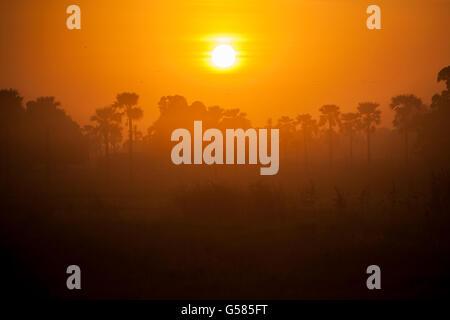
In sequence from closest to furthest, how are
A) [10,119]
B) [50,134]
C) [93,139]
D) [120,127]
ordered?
[10,119] < [50,134] < [120,127] < [93,139]

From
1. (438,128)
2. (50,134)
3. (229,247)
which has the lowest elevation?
(229,247)

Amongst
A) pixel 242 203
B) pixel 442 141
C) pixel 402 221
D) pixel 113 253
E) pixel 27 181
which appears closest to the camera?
pixel 113 253

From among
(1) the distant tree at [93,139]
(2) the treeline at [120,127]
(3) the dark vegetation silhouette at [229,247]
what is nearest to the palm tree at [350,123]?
(2) the treeline at [120,127]

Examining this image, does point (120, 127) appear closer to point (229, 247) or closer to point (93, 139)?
point (93, 139)

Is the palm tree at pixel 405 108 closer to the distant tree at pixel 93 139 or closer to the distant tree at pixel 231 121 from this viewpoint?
the distant tree at pixel 231 121

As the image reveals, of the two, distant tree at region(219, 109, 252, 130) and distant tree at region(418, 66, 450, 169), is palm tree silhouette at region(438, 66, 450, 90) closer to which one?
distant tree at region(418, 66, 450, 169)

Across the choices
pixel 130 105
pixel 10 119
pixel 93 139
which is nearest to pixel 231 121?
A: pixel 130 105

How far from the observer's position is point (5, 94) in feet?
115

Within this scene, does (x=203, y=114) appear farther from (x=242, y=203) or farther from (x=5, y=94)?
(x=242, y=203)

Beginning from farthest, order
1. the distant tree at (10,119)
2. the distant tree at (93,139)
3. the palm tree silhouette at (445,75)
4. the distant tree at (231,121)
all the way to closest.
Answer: the distant tree at (93,139)
the distant tree at (231,121)
the distant tree at (10,119)
the palm tree silhouette at (445,75)

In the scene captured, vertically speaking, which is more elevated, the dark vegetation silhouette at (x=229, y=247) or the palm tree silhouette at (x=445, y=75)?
the palm tree silhouette at (x=445, y=75)

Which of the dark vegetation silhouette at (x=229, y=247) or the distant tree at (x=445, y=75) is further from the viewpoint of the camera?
the distant tree at (x=445, y=75)
